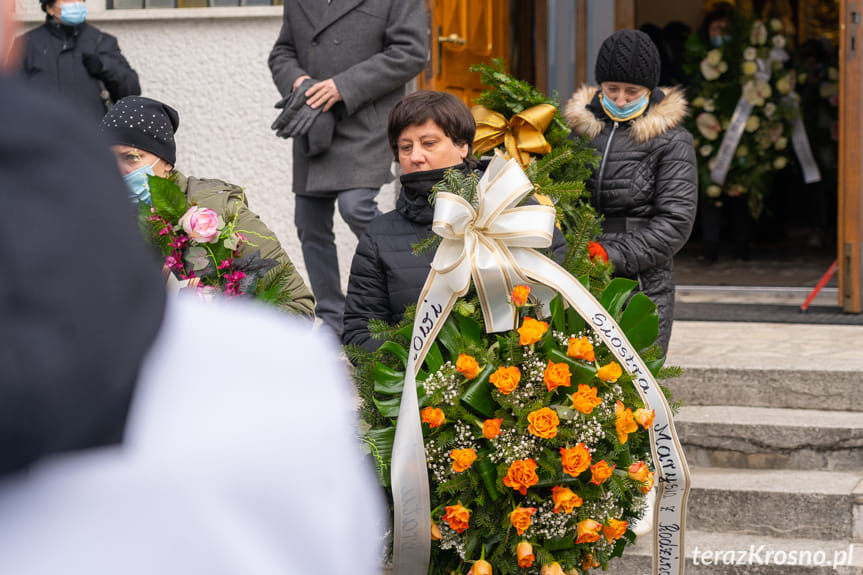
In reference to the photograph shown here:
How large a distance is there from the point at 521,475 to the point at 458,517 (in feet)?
0.57

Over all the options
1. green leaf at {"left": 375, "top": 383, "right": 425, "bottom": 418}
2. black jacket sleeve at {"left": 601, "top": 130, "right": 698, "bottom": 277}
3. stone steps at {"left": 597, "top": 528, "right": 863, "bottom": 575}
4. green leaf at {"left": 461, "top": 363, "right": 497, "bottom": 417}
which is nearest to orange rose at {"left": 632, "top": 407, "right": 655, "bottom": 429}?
green leaf at {"left": 461, "top": 363, "right": 497, "bottom": 417}

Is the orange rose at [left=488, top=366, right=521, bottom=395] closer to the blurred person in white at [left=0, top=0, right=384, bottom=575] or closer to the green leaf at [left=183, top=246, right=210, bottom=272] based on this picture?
the green leaf at [left=183, top=246, right=210, bottom=272]

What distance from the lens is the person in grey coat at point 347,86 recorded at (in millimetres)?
4258

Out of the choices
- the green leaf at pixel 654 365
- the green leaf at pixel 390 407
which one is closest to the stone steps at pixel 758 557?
the green leaf at pixel 654 365

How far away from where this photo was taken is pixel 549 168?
9.12 ft

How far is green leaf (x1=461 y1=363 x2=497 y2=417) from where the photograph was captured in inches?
94.3

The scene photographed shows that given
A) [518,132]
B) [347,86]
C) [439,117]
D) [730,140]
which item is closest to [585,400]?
[439,117]

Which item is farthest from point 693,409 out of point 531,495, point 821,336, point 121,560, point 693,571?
point 121,560

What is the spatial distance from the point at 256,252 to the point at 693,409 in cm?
198

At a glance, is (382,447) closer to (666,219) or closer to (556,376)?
(556,376)

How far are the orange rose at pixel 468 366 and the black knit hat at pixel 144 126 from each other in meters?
1.43

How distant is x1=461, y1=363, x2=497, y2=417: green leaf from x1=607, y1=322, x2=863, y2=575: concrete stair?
128 centimetres

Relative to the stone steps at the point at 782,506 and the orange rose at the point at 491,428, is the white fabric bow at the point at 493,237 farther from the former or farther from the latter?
the stone steps at the point at 782,506

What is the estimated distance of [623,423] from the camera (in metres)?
2.42
